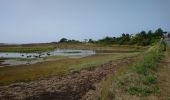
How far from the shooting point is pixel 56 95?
14.2 metres

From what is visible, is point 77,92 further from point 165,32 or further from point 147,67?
point 165,32

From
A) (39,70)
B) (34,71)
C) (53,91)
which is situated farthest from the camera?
(39,70)

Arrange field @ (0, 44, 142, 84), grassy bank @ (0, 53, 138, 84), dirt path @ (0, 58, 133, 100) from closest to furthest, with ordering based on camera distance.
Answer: dirt path @ (0, 58, 133, 100) < grassy bank @ (0, 53, 138, 84) < field @ (0, 44, 142, 84)

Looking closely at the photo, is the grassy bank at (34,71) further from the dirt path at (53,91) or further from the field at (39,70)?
the dirt path at (53,91)

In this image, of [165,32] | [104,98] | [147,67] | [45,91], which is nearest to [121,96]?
[104,98]

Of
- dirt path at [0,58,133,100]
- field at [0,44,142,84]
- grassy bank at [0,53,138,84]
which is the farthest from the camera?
field at [0,44,142,84]

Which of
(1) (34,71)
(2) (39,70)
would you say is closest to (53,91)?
(1) (34,71)

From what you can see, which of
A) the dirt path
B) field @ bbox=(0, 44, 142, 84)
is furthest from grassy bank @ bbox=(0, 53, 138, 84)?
the dirt path

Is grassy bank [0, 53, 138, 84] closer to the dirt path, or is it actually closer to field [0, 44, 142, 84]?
field [0, 44, 142, 84]

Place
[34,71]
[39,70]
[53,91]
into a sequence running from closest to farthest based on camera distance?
[53,91], [34,71], [39,70]

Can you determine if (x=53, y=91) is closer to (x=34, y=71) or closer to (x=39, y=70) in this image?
(x=34, y=71)

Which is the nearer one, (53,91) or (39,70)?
(53,91)

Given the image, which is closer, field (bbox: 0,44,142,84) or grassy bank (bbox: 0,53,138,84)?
grassy bank (bbox: 0,53,138,84)

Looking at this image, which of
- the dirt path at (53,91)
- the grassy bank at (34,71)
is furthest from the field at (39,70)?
the dirt path at (53,91)
